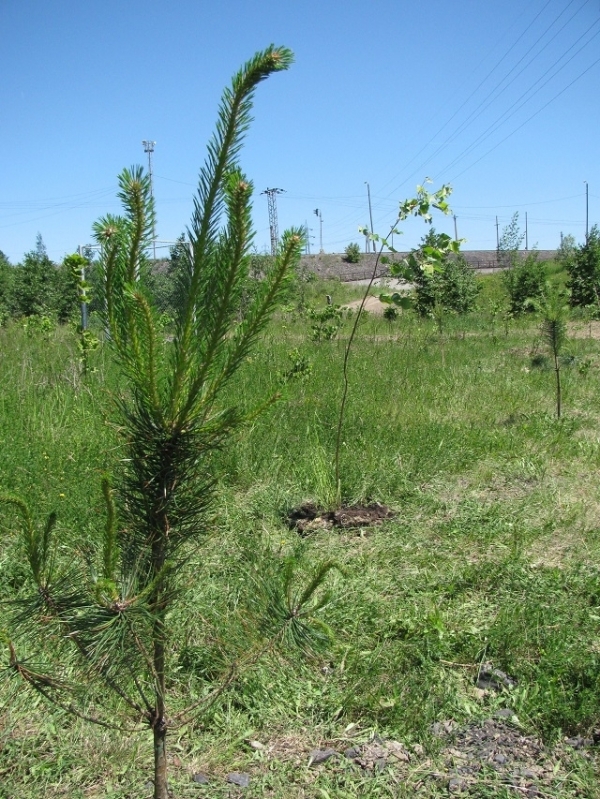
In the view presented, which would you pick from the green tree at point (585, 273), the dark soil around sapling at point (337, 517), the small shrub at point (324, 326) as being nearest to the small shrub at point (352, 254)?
the green tree at point (585, 273)

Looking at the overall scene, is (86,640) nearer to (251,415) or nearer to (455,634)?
(251,415)

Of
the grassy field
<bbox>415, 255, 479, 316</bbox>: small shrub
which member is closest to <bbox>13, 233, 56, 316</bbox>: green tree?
<bbox>415, 255, 479, 316</bbox>: small shrub

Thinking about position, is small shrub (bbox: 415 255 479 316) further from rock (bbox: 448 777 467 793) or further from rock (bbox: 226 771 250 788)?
rock (bbox: 226 771 250 788)

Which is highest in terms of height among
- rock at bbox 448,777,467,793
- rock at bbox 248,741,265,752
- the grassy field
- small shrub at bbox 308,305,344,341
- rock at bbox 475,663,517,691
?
small shrub at bbox 308,305,344,341

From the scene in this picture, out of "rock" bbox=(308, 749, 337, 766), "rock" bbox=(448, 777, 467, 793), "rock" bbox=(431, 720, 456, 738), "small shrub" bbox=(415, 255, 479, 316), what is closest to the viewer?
"rock" bbox=(448, 777, 467, 793)

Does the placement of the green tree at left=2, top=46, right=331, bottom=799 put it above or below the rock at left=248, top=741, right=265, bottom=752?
above

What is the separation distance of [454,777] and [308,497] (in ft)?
8.52

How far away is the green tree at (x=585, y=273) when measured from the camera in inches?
771

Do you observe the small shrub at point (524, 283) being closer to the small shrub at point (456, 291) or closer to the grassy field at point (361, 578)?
the small shrub at point (456, 291)

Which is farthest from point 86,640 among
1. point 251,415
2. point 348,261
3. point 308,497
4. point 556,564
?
point 348,261

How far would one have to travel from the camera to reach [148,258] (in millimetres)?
1435

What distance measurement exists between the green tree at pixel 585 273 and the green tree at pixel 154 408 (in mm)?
19642

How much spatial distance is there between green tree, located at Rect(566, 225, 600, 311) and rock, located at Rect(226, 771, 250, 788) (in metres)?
19.2

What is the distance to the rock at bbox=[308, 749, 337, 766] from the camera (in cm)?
233
